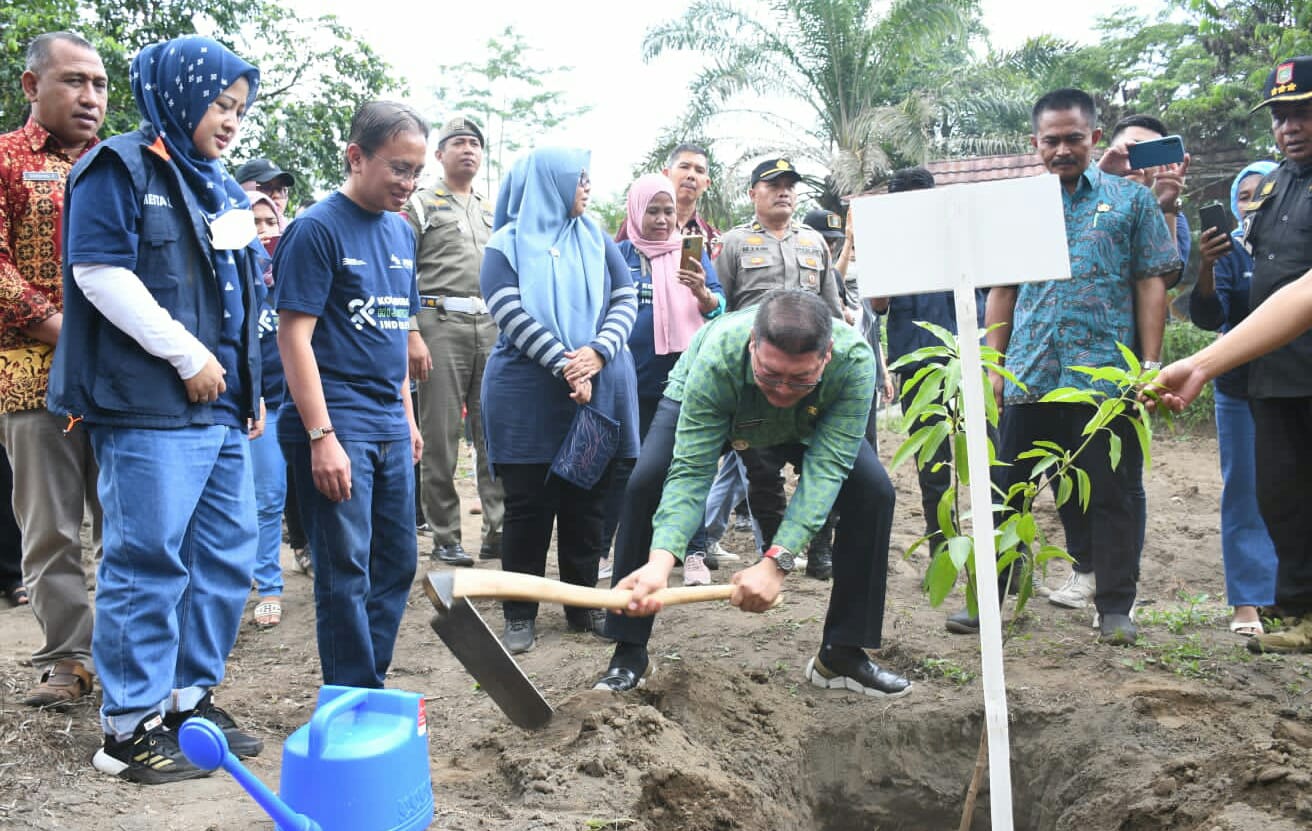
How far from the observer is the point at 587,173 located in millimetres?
4344

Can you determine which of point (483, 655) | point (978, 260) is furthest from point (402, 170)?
point (978, 260)

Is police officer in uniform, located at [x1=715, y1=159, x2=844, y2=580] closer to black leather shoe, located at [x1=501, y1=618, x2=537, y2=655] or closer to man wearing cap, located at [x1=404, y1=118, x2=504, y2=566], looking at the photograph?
black leather shoe, located at [x1=501, y1=618, x2=537, y2=655]

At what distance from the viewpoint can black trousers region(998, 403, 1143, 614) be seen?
3914 millimetres

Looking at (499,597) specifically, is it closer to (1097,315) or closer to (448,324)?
(1097,315)

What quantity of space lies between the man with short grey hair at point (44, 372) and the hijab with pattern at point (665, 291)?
8.24ft

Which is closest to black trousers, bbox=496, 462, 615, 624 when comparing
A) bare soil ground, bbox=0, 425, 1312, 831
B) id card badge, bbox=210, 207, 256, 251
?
bare soil ground, bbox=0, 425, 1312, 831

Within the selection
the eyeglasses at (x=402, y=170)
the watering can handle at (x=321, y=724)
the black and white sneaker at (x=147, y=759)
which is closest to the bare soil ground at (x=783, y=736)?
the black and white sneaker at (x=147, y=759)

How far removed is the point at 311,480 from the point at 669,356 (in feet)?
8.29

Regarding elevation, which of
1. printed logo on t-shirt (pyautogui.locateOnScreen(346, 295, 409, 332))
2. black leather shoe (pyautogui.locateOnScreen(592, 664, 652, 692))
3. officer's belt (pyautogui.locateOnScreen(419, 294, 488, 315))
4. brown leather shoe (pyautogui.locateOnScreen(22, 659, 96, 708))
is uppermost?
officer's belt (pyautogui.locateOnScreen(419, 294, 488, 315))

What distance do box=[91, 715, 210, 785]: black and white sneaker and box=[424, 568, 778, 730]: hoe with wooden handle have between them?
0.76 meters

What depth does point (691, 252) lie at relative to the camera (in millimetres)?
4867

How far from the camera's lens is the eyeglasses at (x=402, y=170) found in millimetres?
3113

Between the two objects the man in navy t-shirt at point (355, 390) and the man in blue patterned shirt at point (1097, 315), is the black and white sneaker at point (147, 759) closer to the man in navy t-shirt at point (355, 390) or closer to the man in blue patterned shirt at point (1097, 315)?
the man in navy t-shirt at point (355, 390)

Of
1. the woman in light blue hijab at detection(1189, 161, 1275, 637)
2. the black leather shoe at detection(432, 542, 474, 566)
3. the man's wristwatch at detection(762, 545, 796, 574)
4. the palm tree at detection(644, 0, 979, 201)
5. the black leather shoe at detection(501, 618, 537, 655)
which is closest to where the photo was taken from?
the man's wristwatch at detection(762, 545, 796, 574)
